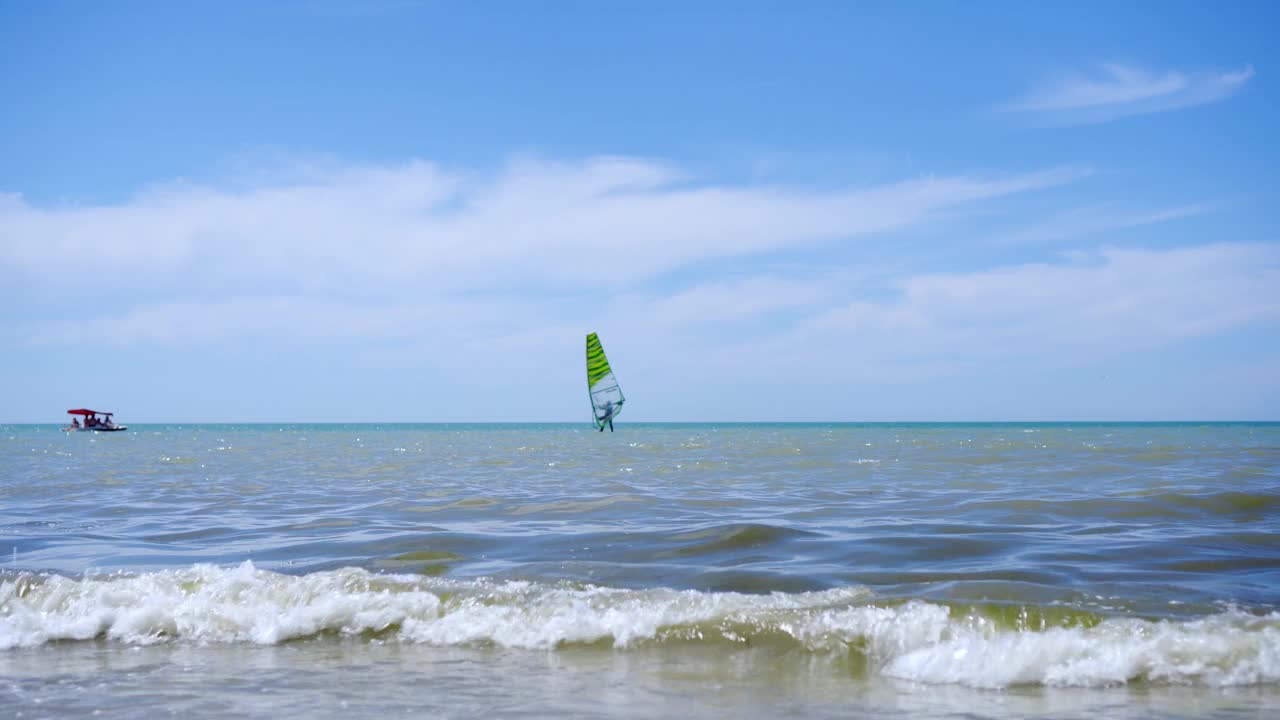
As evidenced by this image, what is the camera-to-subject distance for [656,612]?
21.7 ft

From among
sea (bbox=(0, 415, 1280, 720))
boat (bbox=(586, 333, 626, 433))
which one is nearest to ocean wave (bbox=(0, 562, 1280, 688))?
sea (bbox=(0, 415, 1280, 720))

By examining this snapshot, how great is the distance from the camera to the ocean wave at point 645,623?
547 centimetres

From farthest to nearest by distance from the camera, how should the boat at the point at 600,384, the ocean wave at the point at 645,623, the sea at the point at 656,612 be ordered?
the boat at the point at 600,384 < the ocean wave at the point at 645,623 < the sea at the point at 656,612

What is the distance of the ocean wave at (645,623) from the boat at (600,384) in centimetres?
3281

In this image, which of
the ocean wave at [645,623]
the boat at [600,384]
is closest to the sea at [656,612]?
the ocean wave at [645,623]

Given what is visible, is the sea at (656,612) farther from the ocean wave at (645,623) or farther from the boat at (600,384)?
the boat at (600,384)

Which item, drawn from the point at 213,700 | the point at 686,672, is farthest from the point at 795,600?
the point at 213,700

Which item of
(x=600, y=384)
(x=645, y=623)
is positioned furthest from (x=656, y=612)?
(x=600, y=384)

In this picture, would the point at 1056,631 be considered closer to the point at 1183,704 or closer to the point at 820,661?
the point at 1183,704

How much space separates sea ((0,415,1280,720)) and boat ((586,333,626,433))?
27335 mm

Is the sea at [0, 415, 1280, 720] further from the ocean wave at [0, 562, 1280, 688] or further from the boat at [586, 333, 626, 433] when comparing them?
the boat at [586, 333, 626, 433]

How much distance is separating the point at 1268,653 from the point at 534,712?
4.19m

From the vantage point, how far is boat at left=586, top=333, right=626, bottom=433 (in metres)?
40.7

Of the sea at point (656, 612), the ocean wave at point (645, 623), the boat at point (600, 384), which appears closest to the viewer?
the sea at point (656, 612)
